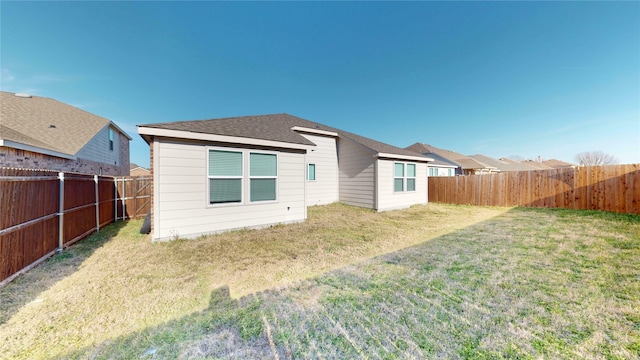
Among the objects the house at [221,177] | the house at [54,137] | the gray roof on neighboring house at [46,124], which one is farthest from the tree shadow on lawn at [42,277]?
the gray roof on neighboring house at [46,124]

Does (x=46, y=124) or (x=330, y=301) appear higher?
(x=46, y=124)

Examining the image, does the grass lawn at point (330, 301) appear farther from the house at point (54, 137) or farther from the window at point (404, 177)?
the window at point (404, 177)

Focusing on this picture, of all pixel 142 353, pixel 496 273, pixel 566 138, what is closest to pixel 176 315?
pixel 142 353

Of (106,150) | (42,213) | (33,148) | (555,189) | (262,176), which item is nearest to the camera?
(42,213)

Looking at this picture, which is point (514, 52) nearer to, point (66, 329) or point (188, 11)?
point (188, 11)

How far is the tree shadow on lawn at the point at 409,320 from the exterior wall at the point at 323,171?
728 centimetres

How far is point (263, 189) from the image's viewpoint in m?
6.61

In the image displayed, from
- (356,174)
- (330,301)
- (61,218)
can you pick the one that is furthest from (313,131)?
(330,301)

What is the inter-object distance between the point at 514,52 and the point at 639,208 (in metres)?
8.59

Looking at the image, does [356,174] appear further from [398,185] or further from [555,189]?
[555,189]

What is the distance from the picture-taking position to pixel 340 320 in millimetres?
2318

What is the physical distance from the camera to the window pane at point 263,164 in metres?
6.40

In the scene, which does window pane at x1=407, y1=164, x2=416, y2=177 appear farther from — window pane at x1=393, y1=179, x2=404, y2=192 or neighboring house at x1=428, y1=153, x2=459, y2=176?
neighboring house at x1=428, y1=153, x2=459, y2=176

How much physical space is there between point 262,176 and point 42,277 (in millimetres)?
4504
